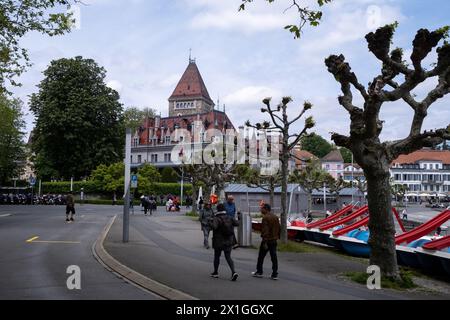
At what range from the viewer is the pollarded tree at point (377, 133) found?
12070 millimetres

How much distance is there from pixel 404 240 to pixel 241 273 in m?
6.80

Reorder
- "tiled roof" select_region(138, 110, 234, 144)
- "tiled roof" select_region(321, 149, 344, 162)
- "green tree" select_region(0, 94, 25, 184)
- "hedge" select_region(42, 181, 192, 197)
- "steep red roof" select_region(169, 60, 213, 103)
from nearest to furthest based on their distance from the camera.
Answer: "hedge" select_region(42, 181, 192, 197) < "green tree" select_region(0, 94, 25, 184) < "tiled roof" select_region(138, 110, 234, 144) < "steep red roof" select_region(169, 60, 213, 103) < "tiled roof" select_region(321, 149, 344, 162)

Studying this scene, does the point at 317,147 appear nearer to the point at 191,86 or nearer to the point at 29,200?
the point at 191,86

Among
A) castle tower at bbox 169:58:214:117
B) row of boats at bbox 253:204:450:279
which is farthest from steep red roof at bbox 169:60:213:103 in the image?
row of boats at bbox 253:204:450:279

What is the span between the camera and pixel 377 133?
13.0 meters

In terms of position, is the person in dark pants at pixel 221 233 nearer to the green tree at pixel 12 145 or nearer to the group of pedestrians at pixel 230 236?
the group of pedestrians at pixel 230 236

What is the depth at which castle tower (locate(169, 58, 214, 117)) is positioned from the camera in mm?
138750

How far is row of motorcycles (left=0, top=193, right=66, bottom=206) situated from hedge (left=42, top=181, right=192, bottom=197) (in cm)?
640

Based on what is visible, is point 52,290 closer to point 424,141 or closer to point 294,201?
point 424,141

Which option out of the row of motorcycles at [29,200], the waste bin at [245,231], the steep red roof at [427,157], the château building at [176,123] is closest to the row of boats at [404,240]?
the waste bin at [245,231]

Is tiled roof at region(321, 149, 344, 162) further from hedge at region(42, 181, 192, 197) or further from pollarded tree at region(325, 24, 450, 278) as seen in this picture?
pollarded tree at region(325, 24, 450, 278)

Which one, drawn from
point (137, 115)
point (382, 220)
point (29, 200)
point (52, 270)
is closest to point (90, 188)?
point (29, 200)

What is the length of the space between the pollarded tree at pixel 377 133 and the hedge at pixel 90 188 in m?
58.7
